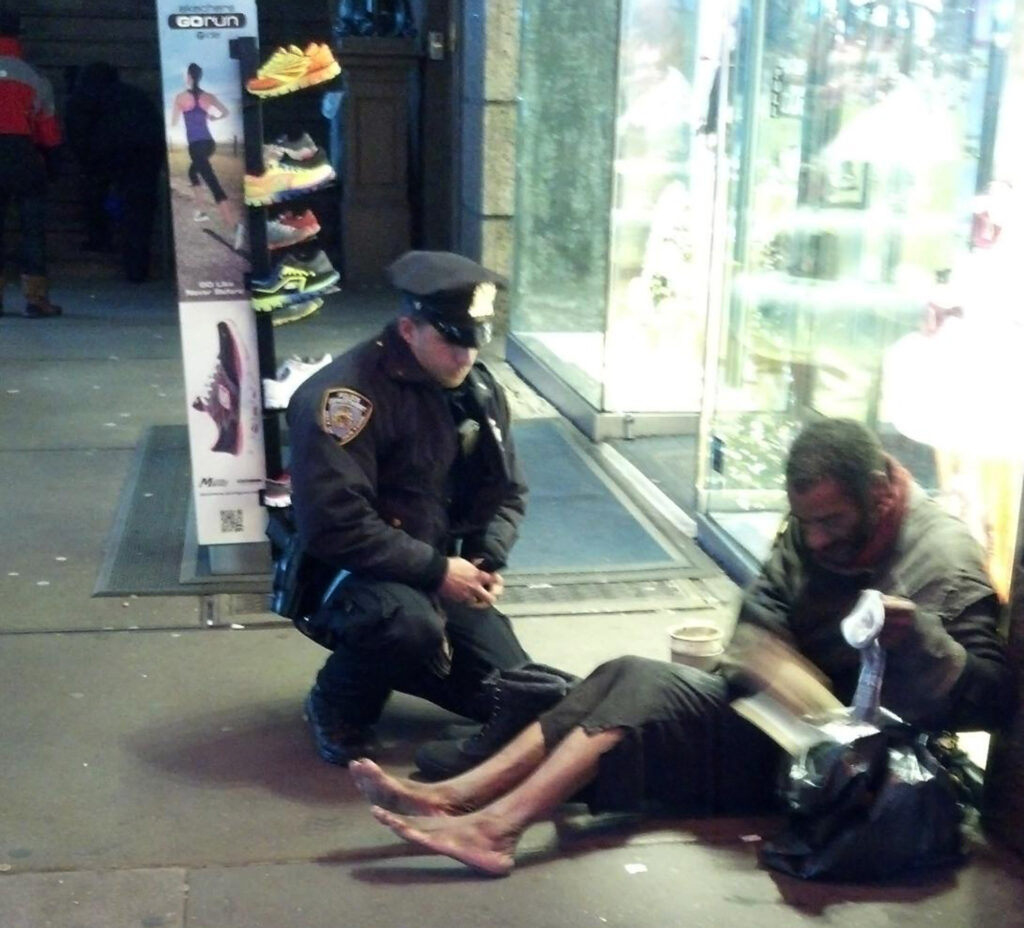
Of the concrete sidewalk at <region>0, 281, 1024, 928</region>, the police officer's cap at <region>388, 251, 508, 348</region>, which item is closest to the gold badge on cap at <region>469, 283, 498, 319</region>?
the police officer's cap at <region>388, 251, 508, 348</region>

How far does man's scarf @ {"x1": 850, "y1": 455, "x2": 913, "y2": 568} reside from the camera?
3408 millimetres

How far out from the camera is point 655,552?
5.75m

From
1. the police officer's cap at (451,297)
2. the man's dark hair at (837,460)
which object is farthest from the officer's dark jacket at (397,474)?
the man's dark hair at (837,460)

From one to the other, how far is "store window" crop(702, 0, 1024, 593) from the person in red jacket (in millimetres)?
5693

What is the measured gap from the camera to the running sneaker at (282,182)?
4.86 m

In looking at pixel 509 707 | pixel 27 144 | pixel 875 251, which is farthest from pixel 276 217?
pixel 27 144

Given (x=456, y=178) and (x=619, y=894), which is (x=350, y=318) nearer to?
(x=456, y=178)

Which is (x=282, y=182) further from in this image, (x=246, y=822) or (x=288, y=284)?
(x=246, y=822)

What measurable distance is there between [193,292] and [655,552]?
1954 mm

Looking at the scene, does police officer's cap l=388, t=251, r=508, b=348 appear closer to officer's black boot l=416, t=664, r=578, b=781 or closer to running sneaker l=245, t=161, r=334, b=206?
officer's black boot l=416, t=664, r=578, b=781

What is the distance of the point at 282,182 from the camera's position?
4883 mm

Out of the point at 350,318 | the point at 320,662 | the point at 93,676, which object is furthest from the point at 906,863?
the point at 350,318

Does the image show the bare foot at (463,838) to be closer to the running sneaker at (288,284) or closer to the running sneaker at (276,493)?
the running sneaker at (276,493)

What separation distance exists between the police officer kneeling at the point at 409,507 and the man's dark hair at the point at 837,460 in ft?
3.01
